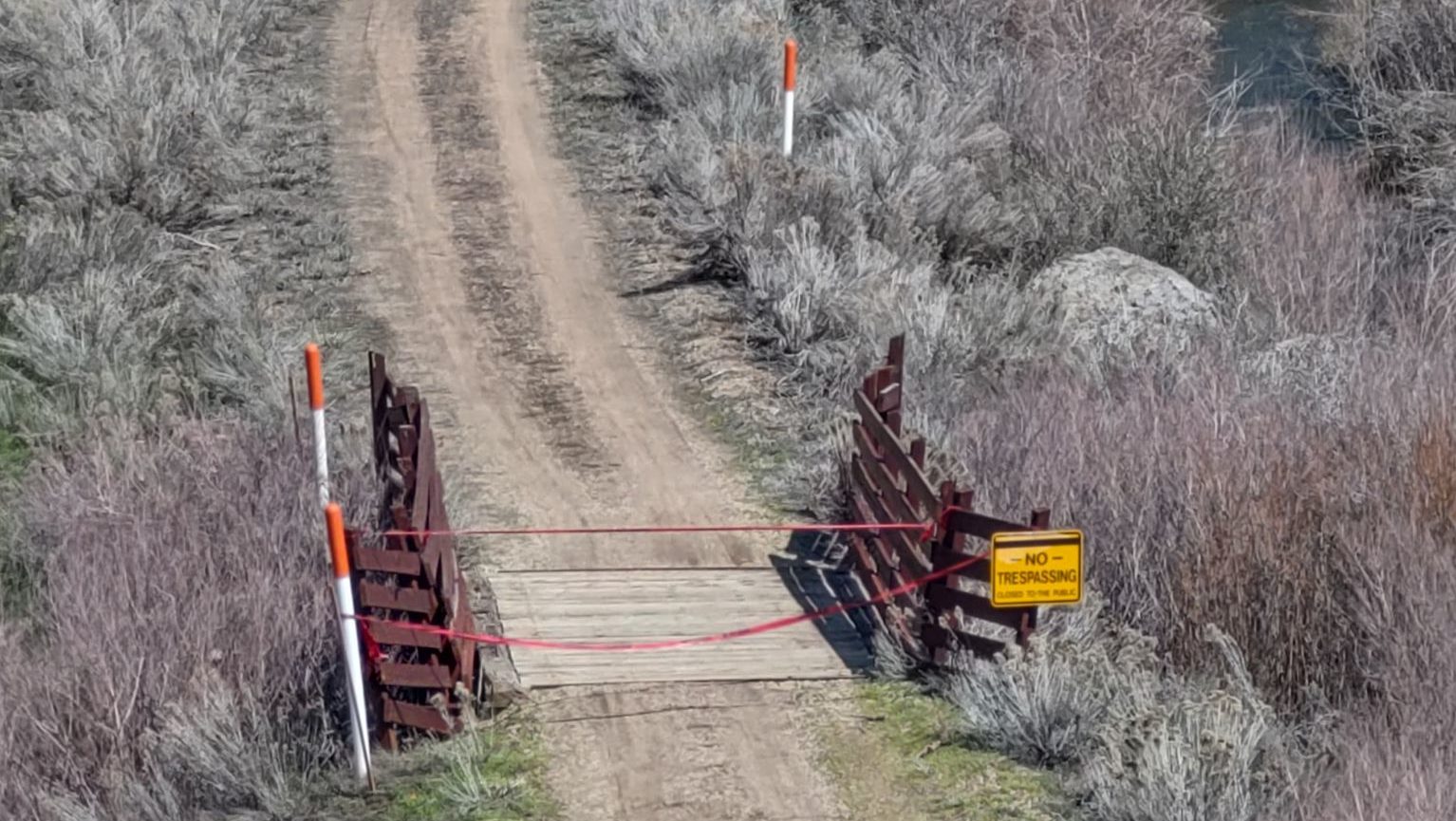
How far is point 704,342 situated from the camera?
46.7 feet

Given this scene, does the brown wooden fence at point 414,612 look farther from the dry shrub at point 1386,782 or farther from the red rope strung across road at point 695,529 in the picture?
the dry shrub at point 1386,782

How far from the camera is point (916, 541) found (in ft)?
31.9

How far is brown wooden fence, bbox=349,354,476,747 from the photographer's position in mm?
8828

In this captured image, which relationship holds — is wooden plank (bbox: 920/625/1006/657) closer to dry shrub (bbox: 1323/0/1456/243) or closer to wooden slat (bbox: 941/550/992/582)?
wooden slat (bbox: 941/550/992/582)

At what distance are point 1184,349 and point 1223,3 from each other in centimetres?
1392

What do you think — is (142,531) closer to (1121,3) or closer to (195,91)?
(195,91)

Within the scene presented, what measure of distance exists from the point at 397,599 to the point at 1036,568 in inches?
104

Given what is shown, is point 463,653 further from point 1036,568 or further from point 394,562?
point 1036,568

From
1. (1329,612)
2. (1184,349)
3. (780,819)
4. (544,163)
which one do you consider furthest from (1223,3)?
(780,819)

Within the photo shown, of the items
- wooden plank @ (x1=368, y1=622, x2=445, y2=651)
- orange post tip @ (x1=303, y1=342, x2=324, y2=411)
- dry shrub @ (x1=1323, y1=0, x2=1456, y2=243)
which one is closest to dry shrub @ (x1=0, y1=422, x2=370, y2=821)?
wooden plank @ (x1=368, y1=622, x2=445, y2=651)

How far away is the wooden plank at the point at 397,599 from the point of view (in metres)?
8.82

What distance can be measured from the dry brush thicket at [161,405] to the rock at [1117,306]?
4.86 metres

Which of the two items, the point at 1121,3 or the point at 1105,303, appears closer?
the point at 1105,303

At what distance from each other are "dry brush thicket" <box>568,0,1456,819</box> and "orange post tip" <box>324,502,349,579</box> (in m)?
2.80
